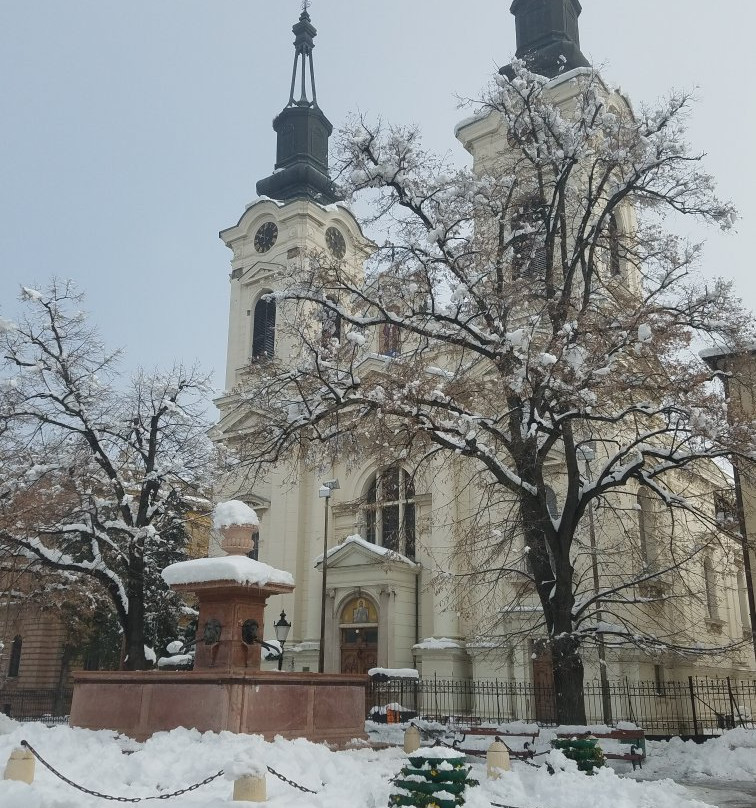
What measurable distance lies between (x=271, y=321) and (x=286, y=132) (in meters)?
11.6

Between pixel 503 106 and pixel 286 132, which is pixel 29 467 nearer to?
pixel 503 106

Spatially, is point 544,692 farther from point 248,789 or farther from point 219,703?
point 248,789

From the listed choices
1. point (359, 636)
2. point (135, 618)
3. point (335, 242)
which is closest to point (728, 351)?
point (135, 618)

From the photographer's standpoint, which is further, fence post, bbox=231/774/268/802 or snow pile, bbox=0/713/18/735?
snow pile, bbox=0/713/18/735

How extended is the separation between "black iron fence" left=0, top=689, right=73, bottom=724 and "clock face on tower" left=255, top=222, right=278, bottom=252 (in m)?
20.6

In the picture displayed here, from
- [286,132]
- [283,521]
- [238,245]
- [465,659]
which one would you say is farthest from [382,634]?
[286,132]

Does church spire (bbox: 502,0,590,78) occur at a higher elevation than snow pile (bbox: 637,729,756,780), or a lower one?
higher

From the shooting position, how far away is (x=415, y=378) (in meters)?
15.9

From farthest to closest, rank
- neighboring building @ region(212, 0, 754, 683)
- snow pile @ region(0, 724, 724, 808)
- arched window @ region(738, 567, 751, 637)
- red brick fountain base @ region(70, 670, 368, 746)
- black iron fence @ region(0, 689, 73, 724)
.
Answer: arched window @ region(738, 567, 751, 637) < black iron fence @ region(0, 689, 73, 724) < neighboring building @ region(212, 0, 754, 683) < red brick fountain base @ region(70, 670, 368, 746) < snow pile @ region(0, 724, 724, 808)

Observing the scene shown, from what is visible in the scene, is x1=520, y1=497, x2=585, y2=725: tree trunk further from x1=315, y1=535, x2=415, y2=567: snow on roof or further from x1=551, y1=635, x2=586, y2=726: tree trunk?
x1=315, y1=535, x2=415, y2=567: snow on roof

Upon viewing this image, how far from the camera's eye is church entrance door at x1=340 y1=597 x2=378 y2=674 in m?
29.1

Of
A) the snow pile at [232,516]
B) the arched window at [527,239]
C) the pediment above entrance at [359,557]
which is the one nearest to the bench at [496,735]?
the snow pile at [232,516]

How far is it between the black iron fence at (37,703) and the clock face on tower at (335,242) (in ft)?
71.8

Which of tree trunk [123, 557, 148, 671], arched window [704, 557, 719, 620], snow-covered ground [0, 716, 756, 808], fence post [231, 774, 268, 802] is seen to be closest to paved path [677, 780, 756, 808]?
snow-covered ground [0, 716, 756, 808]
